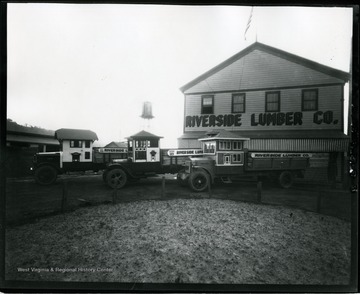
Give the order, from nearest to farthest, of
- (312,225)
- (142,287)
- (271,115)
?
(142,287), (312,225), (271,115)

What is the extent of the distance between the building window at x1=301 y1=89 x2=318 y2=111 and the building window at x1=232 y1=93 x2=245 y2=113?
0.83 meters

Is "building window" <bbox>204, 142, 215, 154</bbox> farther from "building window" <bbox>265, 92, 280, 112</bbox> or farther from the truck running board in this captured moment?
"building window" <bbox>265, 92, 280, 112</bbox>

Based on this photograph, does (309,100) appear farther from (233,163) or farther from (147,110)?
(147,110)

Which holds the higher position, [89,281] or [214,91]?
[214,91]

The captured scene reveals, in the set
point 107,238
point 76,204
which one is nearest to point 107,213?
point 107,238

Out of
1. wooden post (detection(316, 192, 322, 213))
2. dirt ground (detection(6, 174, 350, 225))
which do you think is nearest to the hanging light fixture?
dirt ground (detection(6, 174, 350, 225))

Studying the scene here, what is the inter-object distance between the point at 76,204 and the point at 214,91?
2.66 m

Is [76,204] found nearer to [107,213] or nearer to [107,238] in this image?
[107,213]

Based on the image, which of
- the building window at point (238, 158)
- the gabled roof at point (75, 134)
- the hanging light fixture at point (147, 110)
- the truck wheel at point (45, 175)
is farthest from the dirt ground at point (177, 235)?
the hanging light fixture at point (147, 110)

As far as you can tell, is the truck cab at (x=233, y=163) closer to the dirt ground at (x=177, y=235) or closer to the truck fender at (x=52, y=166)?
the dirt ground at (x=177, y=235)

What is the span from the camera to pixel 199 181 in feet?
9.02

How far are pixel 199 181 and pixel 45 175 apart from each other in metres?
2.35

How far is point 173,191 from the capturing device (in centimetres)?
278

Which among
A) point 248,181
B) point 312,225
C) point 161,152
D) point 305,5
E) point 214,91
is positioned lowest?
point 312,225
